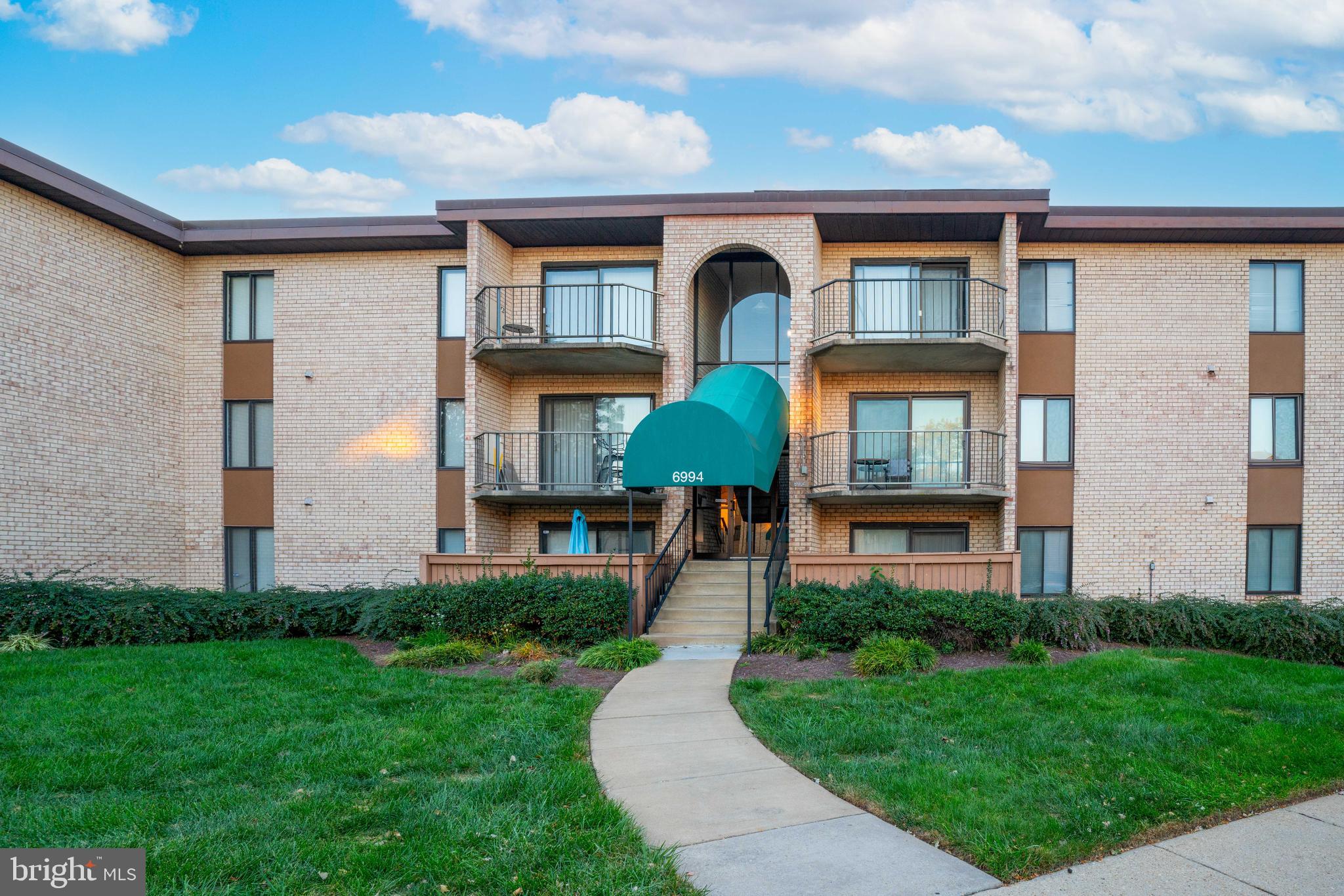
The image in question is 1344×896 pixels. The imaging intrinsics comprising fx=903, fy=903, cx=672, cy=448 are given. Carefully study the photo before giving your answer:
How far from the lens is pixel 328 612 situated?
47.6ft

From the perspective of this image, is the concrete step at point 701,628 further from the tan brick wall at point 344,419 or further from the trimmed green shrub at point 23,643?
the trimmed green shrub at point 23,643

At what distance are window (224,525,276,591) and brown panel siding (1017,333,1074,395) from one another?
15.0 m

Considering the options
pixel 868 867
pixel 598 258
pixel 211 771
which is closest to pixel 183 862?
pixel 211 771

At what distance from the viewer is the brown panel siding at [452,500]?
17703 millimetres

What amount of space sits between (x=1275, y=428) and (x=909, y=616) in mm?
9784

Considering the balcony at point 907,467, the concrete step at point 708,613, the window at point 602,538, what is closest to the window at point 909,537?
the balcony at point 907,467

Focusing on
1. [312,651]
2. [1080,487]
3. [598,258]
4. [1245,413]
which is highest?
[598,258]

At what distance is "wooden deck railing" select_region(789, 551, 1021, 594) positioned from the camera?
13.3 m

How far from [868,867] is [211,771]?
15.2 feet

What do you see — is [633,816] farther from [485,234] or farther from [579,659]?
[485,234]

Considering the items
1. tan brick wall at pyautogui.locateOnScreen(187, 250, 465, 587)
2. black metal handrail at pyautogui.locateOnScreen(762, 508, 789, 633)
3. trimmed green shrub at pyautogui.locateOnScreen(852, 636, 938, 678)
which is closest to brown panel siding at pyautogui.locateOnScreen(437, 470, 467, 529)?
tan brick wall at pyautogui.locateOnScreen(187, 250, 465, 587)

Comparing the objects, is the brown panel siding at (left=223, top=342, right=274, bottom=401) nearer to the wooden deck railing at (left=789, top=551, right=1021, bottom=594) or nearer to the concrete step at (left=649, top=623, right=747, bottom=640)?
the concrete step at (left=649, top=623, right=747, bottom=640)

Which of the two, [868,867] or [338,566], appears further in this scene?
[338,566]

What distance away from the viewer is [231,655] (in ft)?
39.6
